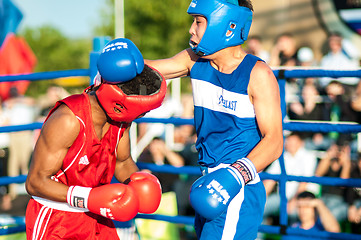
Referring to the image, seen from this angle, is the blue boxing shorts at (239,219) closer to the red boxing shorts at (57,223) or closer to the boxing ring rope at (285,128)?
the red boxing shorts at (57,223)

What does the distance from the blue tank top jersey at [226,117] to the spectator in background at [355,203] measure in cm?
245

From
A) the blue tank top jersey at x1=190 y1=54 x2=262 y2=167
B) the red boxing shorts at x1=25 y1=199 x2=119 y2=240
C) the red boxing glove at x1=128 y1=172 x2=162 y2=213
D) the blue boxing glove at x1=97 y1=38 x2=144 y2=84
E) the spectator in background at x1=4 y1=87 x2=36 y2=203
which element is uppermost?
the blue boxing glove at x1=97 y1=38 x2=144 y2=84

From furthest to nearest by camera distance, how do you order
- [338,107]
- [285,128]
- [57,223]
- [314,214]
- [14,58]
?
[14,58], [338,107], [314,214], [285,128], [57,223]

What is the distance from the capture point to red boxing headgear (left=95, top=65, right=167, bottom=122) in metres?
2.35

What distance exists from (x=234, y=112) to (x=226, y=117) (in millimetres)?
62

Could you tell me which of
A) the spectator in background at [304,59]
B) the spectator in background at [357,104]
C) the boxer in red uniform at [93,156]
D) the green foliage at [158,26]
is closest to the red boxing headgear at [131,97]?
the boxer in red uniform at [93,156]

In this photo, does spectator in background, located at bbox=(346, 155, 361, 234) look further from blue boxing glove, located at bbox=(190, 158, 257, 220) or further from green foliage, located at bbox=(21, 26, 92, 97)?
green foliage, located at bbox=(21, 26, 92, 97)

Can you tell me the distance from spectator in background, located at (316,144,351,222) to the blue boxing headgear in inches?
114

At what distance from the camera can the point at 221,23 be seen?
2443 mm

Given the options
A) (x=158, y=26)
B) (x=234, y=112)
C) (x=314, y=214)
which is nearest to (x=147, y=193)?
(x=234, y=112)

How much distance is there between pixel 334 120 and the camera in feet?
18.8

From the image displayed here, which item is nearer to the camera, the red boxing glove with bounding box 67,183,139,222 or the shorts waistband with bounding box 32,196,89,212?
the red boxing glove with bounding box 67,183,139,222

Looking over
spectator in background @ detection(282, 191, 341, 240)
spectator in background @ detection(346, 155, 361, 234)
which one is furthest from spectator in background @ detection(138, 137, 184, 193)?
spectator in background @ detection(346, 155, 361, 234)

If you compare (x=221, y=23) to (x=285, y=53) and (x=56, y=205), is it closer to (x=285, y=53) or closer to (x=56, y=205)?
(x=56, y=205)
